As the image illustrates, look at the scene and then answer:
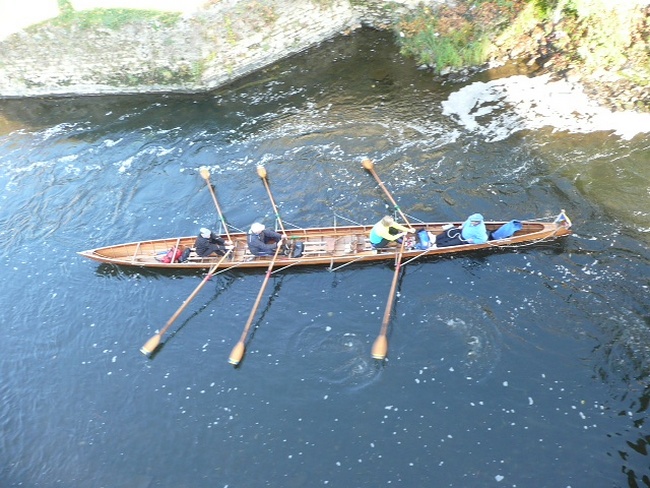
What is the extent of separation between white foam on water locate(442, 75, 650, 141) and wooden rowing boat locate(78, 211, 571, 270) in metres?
4.93

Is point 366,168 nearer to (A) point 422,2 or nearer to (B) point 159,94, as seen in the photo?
(A) point 422,2

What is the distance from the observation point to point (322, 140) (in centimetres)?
1944

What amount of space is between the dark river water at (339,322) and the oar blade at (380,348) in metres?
0.38

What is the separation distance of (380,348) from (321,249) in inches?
165

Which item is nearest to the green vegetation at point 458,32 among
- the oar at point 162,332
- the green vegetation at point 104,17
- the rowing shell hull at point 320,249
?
the rowing shell hull at point 320,249

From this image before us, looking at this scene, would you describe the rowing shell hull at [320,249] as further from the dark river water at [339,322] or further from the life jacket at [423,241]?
the dark river water at [339,322]

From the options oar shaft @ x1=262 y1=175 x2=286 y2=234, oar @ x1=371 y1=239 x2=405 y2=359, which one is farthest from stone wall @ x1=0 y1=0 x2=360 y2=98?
oar @ x1=371 y1=239 x2=405 y2=359

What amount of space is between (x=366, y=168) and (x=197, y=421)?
392 inches

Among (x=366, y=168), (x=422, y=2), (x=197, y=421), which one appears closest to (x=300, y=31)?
(x=422, y=2)

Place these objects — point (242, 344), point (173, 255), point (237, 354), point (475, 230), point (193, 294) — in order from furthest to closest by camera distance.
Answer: point (173, 255), point (193, 294), point (475, 230), point (242, 344), point (237, 354)

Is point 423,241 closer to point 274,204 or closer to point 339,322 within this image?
point 339,322

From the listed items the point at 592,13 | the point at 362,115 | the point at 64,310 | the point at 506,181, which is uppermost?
the point at 592,13

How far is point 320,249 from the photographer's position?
15.5 meters

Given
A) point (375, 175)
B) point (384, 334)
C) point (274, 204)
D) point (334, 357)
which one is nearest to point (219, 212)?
point (274, 204)
